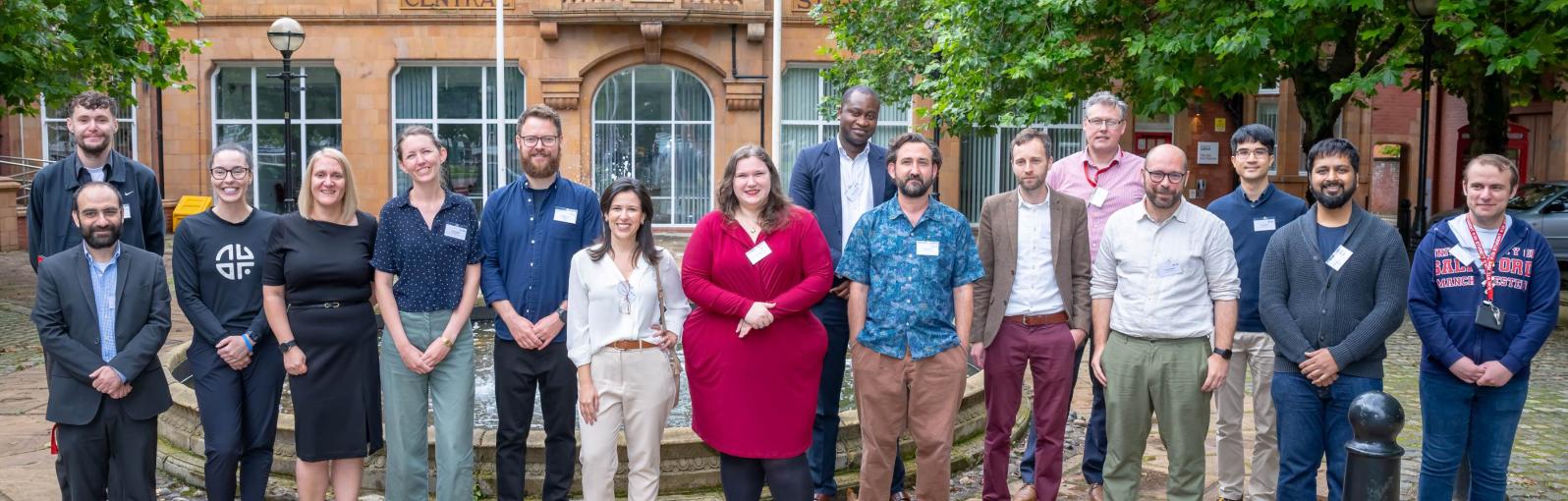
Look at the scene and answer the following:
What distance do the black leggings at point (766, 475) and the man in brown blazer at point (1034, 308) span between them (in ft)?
3.27

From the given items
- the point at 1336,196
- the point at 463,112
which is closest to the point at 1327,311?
the point at 1336,196

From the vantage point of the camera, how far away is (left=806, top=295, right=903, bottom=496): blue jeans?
5586 mm

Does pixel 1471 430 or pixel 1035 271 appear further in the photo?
pixel 1035 271

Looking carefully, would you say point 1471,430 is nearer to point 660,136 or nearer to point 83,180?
point 83,180

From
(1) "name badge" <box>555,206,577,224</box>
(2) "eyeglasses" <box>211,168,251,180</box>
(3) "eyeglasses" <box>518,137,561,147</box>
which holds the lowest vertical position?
(1) "name badge" <box>555,206,577,224</box>

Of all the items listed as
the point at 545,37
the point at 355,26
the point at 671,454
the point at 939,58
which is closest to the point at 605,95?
the point at 545,37

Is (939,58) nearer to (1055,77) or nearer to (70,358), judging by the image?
(1055,77)

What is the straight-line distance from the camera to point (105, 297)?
4.93m

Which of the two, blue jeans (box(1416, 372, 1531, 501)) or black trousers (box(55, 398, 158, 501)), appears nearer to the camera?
black trousers (box(55, 398, 158, 501))

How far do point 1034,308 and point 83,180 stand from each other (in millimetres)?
4521

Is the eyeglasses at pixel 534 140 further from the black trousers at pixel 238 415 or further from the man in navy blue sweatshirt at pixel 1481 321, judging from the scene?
the man in navy blue sweatshirt at pixel 1481 321

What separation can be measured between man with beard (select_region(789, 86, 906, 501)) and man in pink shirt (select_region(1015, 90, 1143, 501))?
0.86 metres

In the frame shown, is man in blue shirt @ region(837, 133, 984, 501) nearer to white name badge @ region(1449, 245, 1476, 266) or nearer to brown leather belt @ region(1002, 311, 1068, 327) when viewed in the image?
brown leather belt @ region(1002, 311, 1068, 327)

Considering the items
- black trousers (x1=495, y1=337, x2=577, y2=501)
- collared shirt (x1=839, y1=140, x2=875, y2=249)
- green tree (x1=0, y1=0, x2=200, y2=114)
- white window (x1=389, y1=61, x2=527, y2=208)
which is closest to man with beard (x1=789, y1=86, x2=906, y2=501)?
collared shirt (x1=839, y1=140, x2=875, y2=249)
